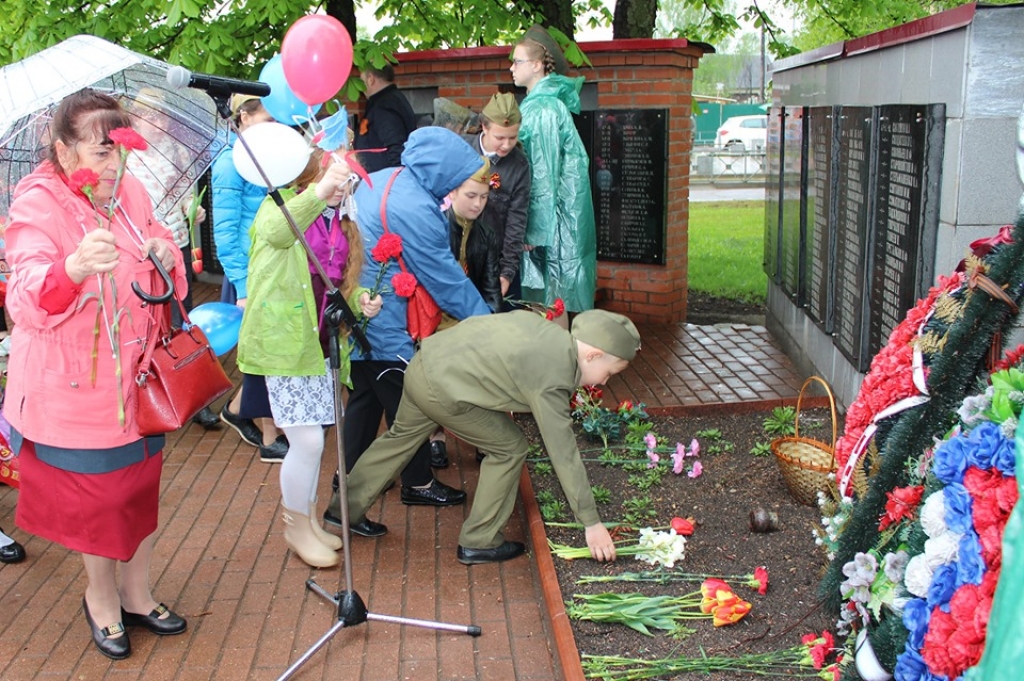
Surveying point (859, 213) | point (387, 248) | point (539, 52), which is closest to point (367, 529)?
point (387, 248)

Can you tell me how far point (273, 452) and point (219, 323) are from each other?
78cm

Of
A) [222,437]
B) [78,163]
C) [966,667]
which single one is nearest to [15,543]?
[222,437]

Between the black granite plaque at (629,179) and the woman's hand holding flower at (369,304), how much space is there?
14.3 feet

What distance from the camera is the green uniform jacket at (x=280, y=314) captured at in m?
3.90

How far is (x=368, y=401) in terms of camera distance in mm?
4836

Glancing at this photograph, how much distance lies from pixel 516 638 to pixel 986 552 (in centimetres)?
216

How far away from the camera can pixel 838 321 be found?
5.84 meters

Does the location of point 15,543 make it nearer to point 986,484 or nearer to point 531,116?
point 531,116

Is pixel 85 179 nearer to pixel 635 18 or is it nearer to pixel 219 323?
pixel 219 323

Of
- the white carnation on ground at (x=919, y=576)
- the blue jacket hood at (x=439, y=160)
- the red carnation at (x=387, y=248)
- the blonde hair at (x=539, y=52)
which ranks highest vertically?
the blonde hair at (x=539, y=52)

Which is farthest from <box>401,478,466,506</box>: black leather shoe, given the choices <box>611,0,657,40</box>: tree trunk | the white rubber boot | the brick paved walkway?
<box>611,0,657,40</box>: tree trunk

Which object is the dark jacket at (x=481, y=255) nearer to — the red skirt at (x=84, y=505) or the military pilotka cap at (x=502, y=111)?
the military pilotka cap at (x=502, y=111)

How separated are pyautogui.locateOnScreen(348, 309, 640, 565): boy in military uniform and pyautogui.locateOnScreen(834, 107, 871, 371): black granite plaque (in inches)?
A: 72.3

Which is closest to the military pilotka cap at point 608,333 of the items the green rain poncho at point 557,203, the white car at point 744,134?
→ the green rain poncho at point 557,203
